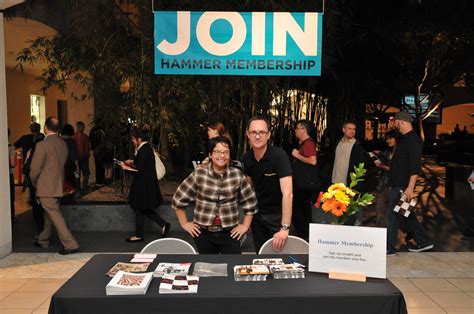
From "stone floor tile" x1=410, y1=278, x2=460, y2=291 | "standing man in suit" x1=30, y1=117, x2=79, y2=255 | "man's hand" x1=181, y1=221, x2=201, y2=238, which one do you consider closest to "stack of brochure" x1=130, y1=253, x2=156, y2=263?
"man's hand" x1=181, y1=221, x2=201, y2=238

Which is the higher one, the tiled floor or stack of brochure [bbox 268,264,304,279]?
stack of brochure [bbox 268,264,304,279]

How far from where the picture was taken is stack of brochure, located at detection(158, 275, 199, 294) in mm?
2023

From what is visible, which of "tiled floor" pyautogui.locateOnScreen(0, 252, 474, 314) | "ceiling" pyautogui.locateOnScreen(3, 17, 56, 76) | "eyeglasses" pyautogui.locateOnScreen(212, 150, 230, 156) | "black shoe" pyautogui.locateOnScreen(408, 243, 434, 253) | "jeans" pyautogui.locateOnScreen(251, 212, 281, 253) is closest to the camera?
"eyeglasses" pyautogui.locateOnScreen(212, 150, 230, 156)

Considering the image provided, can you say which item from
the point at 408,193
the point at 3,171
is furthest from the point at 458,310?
the point at 3,171

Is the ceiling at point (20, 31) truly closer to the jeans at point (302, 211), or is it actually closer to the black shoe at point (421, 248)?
the jeans at point (302, 211)

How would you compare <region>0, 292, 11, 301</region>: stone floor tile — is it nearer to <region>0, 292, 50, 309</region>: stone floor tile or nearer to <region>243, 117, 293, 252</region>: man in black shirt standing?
<region>0, 292, 50, 309</region>: stone floor tile

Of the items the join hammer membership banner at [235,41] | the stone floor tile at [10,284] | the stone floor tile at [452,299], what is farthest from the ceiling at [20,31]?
the stone floor tile at [452,299]

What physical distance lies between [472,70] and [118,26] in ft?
32.2

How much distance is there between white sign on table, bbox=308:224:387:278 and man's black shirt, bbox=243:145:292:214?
841mm

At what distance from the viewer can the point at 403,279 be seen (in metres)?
4.17

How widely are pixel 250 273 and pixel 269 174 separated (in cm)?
101

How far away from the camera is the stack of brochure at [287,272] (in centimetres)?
224

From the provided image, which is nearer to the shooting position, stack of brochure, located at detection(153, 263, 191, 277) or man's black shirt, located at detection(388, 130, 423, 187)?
stack of brochure, located at detection(153, 263, 191, 277)

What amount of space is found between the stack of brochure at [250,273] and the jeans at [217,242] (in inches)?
23.9
